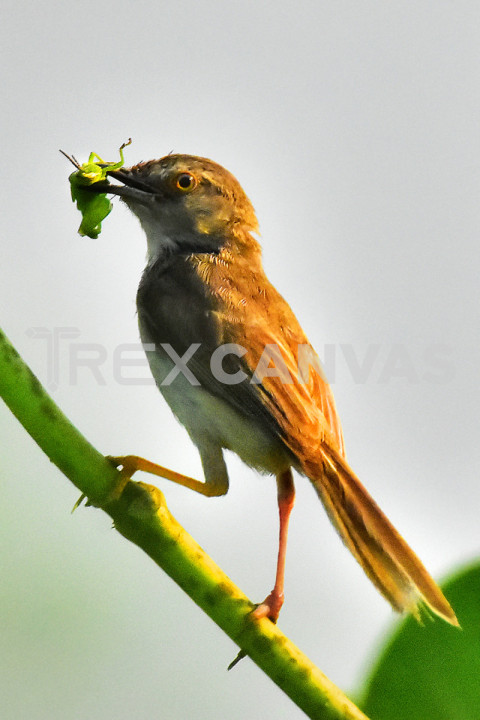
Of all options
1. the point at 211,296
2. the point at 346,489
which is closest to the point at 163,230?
the point at 211,296

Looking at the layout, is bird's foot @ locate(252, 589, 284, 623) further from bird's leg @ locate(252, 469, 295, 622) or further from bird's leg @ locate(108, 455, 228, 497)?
bird's leg @ locate(108, 455, 228, 497)

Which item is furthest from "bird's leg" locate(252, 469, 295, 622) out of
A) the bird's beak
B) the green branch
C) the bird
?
the bird's beak

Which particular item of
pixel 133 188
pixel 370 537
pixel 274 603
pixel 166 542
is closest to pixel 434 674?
pixel 166 542

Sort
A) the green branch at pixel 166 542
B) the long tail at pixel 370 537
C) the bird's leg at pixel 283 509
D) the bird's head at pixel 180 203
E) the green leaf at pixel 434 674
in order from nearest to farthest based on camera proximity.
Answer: the green leaf at pixel 434 674
the green branch at pixel 166 542
the long tail at pixel 370 537
the bird's leg at pixel 283 509
the bird's head at pixel 180 203

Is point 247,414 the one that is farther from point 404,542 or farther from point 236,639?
point 236,639

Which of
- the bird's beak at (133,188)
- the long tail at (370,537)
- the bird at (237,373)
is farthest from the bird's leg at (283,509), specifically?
the bird's beak at (133,188)

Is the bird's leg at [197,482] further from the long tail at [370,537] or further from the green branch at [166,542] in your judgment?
the green branch at [166,542]

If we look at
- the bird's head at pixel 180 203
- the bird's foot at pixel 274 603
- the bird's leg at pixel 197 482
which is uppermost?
the bird's head at pixel 180 203
